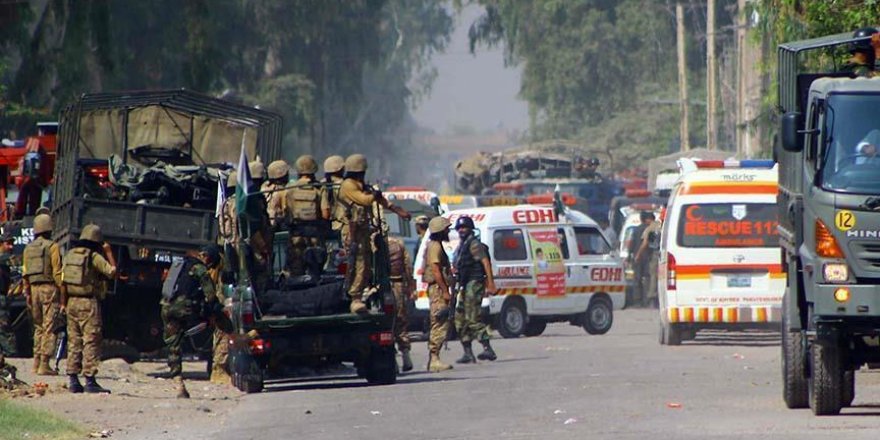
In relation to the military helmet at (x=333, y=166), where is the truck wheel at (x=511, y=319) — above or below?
below

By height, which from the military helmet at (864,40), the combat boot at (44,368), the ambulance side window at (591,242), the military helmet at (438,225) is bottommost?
the combat boot at (44,368)

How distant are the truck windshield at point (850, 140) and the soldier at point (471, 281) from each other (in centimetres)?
937

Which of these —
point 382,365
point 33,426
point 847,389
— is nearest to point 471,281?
point 382,365

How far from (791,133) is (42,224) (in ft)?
33.4

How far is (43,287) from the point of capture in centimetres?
2034

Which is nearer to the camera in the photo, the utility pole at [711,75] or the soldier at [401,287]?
the soldier at [401,287]

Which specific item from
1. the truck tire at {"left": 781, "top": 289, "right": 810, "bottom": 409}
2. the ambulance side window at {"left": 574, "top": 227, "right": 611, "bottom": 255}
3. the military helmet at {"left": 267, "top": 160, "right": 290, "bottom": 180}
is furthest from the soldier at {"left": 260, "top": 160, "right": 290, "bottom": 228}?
the ambulance side window at {"left": 574, "top": 227, "right": 611, "bottom": 255}

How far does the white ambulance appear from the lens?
90.6 ft

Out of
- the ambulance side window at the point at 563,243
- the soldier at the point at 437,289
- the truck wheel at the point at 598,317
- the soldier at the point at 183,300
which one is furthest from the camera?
the truck wheel at the point at 598,317

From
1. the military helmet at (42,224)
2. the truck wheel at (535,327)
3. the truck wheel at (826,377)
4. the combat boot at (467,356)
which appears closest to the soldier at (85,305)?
→ the military helmet at (42,224)

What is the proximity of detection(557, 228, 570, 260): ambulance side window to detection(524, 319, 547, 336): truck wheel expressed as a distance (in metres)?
1.10

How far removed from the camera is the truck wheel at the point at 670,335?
23703mm

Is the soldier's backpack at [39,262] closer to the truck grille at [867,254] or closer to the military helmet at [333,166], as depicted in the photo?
the military helmet at [333,166]

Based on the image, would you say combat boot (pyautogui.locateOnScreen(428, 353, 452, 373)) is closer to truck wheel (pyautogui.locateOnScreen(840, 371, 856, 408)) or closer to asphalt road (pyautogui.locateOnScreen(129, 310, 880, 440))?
asphalt road (pyautogui.locateOnScreen(129, 310, 880, 440))
